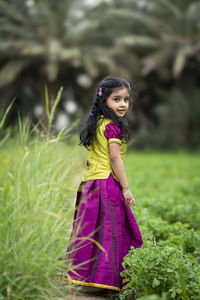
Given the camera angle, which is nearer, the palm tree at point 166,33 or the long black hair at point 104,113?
the long black hair at point 104,113

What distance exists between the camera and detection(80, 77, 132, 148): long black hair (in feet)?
9.01

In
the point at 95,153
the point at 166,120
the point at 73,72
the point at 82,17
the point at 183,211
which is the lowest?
the point at 183,211

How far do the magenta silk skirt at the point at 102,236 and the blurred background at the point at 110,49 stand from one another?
37.9 ft

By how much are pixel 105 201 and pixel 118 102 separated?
75 centimetres

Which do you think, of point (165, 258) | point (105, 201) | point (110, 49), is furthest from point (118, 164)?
point (110, 49)

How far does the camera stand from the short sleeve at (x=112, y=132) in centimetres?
266

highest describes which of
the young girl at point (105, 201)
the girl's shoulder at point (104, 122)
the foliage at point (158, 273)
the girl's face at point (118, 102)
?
the girl's face at point (118, 102)

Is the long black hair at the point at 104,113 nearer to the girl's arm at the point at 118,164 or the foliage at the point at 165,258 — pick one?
the girl's arm at the point at 118,164

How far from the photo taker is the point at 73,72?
18531mm

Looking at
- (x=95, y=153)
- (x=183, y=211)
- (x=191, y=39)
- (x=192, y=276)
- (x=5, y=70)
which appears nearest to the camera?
(x=192, y=276)

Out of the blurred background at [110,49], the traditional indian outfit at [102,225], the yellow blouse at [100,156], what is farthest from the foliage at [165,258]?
the blurred background at [110,49]

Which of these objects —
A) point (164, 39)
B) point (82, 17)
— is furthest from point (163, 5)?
point (82, 17)

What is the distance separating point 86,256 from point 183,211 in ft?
7.34

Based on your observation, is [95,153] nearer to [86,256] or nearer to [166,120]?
[86,256]
